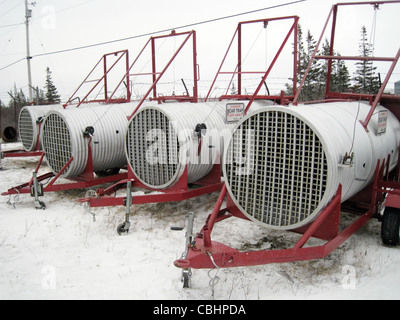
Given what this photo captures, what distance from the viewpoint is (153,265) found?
5.38 meters

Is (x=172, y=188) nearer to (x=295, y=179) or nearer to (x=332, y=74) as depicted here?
(x=295, y=179)

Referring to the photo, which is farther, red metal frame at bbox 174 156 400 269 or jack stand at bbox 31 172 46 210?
jack stand at bbox 31 172 46 210

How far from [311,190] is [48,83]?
46.1m

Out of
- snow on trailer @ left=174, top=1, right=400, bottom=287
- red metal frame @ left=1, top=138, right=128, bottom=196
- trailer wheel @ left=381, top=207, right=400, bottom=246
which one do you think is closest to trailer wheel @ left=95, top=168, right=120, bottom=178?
red metal frame @ left=1, top=138, right=128, bottom=196

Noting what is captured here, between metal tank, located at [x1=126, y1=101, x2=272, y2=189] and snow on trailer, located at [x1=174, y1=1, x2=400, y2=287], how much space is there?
1718mm

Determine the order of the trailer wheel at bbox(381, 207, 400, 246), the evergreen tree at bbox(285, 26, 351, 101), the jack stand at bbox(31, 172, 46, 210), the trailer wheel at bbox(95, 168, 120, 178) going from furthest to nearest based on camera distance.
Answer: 1. the evergreen tree at bbox(285, 26, 351, 101)
2. the trailer wheel at bbox(95, 168, 120, 178)
3. the jack stand at bbox(31, 172, 46, 210)
4. the trailer wheel at bbox(381, 207, 400, 246)

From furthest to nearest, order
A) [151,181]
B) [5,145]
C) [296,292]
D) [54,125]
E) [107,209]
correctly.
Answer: [5,145] < [54,125] < [107,209] < [151,181] < [296,292]

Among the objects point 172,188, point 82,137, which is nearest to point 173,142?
point 172,188

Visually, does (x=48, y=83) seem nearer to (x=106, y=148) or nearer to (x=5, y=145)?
(x=5, y=145)

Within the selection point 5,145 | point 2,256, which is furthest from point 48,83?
point 2,256

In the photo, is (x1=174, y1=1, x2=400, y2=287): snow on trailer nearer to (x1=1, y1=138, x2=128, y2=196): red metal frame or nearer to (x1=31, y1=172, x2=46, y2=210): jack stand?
(x1=1, y1=138, x2=128, y2=196): red metal frame

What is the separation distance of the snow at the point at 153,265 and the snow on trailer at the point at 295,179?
403mm

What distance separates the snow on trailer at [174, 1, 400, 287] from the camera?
4.45 m

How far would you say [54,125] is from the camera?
8805 millimetres
